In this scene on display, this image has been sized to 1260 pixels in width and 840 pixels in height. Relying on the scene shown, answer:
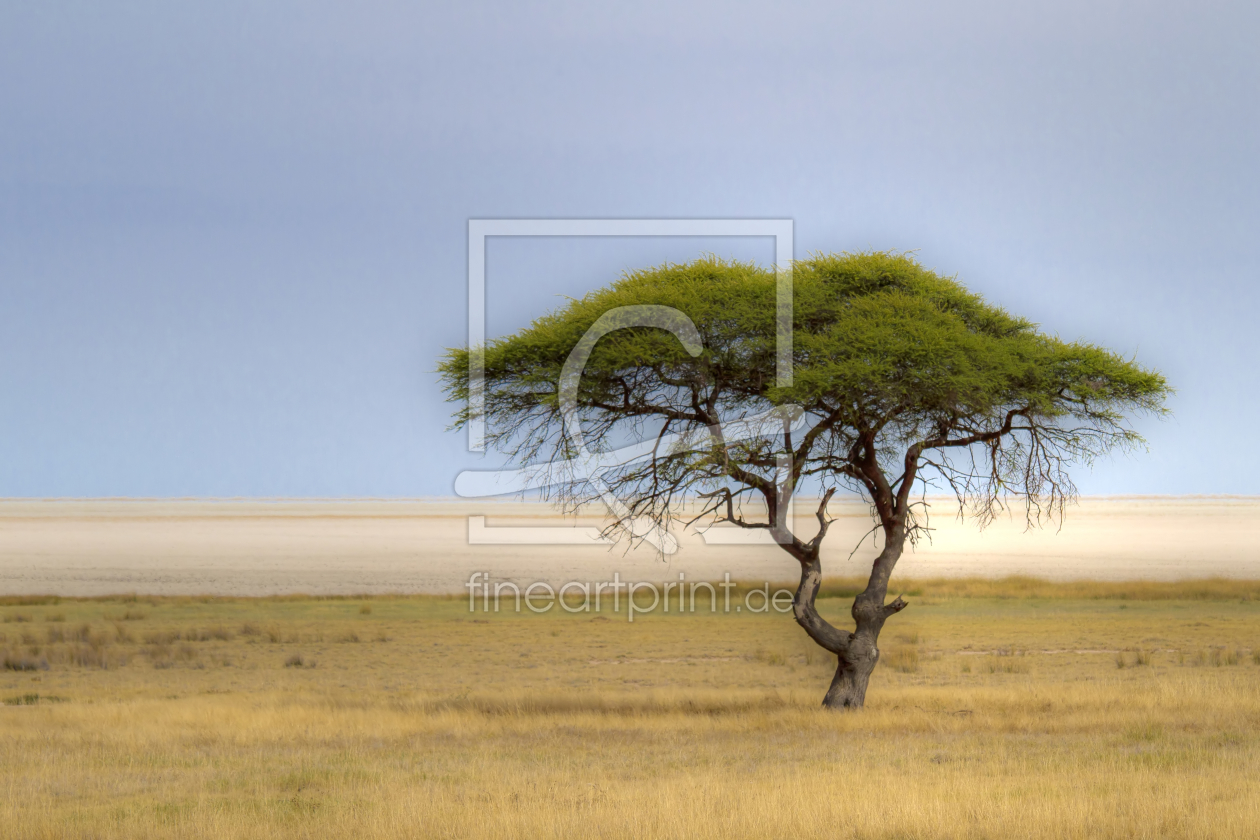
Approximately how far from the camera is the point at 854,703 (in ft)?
65.0

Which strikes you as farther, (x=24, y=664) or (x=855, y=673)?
(x=24, y=664)

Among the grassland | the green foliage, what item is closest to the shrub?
the grassland

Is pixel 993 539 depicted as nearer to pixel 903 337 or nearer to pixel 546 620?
pixel 546 620

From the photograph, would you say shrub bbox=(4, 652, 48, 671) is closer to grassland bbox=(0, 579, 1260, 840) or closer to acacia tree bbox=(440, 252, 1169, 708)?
grassland bbox=(0, 579, 1260, 840)

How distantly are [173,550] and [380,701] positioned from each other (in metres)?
97.7

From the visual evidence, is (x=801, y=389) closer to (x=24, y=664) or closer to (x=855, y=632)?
(x=855, y=632)

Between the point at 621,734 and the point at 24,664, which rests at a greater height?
the point at 621,734

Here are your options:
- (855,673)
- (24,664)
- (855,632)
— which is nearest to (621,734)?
(855,673)

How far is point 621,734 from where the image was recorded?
17141 millimetres

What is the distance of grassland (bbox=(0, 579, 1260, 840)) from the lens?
1008 centimetres

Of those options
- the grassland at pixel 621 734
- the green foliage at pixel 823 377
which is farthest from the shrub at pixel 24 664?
the green foliage at pixel 823 377

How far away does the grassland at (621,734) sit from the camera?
10078 millimetres

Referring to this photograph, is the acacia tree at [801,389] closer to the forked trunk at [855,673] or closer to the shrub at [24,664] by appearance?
the forked trunk at [855,673]

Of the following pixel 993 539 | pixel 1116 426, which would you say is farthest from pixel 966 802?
pixel 993 539
